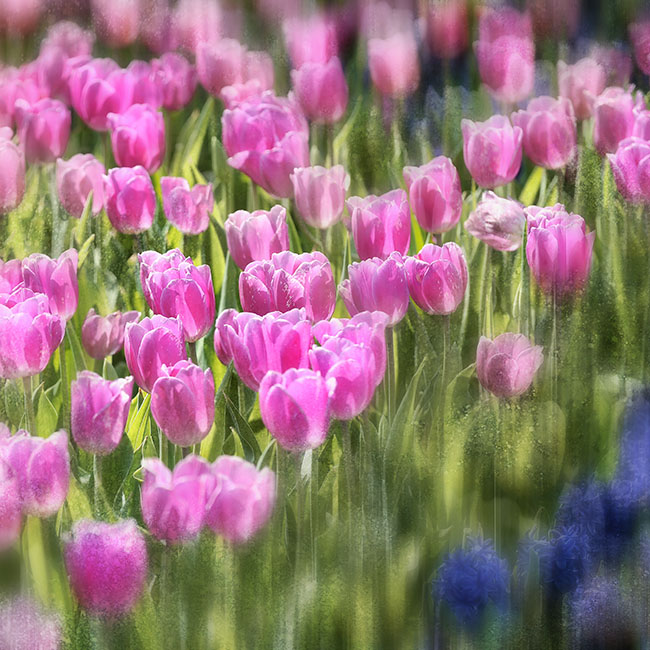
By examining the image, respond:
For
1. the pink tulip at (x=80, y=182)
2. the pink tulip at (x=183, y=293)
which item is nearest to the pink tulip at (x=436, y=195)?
the pink tulip at (x=183, y=293)

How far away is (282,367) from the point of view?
0.74m

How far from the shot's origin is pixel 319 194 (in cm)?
107

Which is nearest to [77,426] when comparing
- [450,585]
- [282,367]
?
[282,367]

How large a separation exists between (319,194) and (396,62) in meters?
0.33

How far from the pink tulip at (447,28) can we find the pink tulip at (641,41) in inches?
8.2

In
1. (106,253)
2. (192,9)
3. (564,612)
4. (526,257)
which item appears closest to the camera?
(564,612)

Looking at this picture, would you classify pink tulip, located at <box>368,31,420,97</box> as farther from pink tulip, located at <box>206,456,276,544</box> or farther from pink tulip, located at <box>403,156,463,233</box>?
pink tulip, located at <box>206,456,276,544</box>

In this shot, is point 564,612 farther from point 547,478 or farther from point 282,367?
point 282,367

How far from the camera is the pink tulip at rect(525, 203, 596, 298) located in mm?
933

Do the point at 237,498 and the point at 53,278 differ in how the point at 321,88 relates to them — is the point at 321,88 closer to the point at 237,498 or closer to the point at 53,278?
the point at 53,278

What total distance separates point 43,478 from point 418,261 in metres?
0.37

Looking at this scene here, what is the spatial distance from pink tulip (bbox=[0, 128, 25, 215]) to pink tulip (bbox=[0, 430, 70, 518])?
50cm

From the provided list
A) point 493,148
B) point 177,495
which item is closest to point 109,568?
point 177,495

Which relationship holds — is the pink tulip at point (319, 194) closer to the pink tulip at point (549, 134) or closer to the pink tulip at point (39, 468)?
the pink tulip at point (549, 134)
